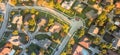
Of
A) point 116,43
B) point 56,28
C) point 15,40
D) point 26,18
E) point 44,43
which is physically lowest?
point 44,43

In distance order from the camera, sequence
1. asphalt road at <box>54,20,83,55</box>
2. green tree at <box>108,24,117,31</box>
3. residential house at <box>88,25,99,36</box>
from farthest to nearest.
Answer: asphalt road at <box>54,20,83,55</box> < residential house at <box>88,25,99,36</box> < green tree at <box>108,24,117,31</box>

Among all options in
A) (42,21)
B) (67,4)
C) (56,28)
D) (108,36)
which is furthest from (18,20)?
(108,36)

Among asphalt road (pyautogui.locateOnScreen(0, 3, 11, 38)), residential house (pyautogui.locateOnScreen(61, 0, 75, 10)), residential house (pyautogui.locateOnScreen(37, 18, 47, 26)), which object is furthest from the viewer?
asphalt road (pyautogui.locateOnScreen(0, 3, 11, 38))

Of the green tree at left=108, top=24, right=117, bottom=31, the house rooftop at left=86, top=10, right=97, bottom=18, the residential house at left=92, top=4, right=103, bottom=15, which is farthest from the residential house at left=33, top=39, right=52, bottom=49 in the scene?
the green tree at left=108, top=24, right=117, bottom=31

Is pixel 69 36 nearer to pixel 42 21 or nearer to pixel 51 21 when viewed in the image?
pixel 51 21

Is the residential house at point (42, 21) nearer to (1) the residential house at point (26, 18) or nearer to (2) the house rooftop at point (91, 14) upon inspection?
(1) the residential house at point (26, 18)

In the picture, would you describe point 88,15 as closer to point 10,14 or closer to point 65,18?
point 65,18

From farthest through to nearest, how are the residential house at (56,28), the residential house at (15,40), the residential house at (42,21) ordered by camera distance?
the residential house at (15,40), the residential house at (42,21), the residential house at (56,28)

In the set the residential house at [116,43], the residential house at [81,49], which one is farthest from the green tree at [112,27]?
the residential house at [81,49]

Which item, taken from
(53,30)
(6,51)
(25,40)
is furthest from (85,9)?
(6,51)

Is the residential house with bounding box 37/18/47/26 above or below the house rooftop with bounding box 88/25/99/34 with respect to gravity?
above

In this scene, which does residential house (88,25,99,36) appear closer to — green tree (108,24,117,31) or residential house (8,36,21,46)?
green tree (108,24,117,31)

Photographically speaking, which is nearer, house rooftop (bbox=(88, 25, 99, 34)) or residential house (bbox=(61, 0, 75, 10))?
house rooftop (bbox=(88, 25, 99, 34))
